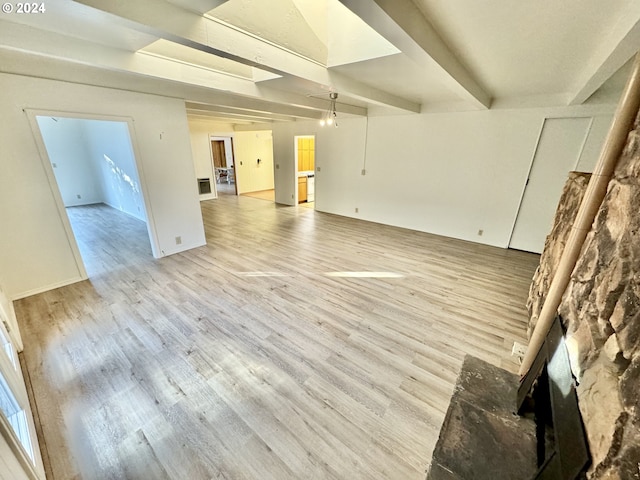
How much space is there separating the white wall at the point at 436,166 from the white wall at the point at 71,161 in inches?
228

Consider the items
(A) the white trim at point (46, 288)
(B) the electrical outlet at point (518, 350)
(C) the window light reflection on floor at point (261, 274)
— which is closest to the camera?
(B) the electrical outlet at point (518, 350)

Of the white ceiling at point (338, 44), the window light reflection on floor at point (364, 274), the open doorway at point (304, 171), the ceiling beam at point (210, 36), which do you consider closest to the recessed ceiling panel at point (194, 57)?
the white ceiling at point (338, 44)

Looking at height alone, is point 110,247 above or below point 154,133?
below

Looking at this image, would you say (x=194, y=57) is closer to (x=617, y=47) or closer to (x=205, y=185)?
(x=617, y=47)

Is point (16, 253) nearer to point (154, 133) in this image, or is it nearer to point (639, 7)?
point (154, 133)

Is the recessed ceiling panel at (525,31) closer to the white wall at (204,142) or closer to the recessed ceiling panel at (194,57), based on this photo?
the recessed ceiling panel at (194,57)

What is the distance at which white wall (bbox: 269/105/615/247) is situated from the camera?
4.14 metres

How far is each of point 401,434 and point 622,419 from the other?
1.16m

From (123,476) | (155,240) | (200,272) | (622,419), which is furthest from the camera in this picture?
(155,240)

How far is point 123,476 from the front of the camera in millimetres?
1326

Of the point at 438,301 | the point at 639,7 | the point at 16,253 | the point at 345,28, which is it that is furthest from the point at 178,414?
the point at 639,7

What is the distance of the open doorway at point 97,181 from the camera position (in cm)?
490

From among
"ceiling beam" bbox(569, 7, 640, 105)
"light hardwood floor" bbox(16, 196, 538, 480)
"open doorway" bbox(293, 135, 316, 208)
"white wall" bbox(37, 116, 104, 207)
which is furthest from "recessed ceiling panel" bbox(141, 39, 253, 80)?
"white wall" bbox(37, 116, 104, 207)

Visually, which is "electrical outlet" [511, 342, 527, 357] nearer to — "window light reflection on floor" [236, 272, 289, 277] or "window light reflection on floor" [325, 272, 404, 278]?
"window light reflection on floor" [325, 272, 404, 278]
